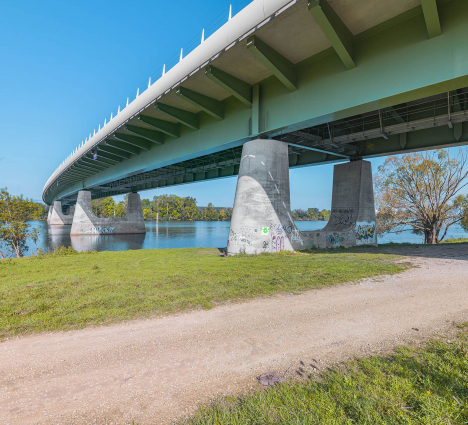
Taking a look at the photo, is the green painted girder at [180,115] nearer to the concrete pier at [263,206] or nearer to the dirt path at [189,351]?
the concrete pier at [263,206]

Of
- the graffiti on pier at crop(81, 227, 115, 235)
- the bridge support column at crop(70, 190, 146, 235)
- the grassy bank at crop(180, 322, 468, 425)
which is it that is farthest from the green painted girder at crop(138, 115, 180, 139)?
the graffiti on pier at crop(81, 227, 115, 235)

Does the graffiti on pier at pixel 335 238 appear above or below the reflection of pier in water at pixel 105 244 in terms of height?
above

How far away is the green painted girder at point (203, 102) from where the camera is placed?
52.4 feet

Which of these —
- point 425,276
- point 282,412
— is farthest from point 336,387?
point 425,276

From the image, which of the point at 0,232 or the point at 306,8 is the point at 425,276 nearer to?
the point at 306,8

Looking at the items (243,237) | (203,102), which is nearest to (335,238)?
(243,237)

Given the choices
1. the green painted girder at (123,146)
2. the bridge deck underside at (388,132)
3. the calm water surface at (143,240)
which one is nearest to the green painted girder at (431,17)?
the bridge deck underside at (388,132)

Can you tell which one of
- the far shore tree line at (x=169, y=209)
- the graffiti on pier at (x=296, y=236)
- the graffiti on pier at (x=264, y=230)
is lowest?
the graffiti on pier at (x=296, y=236)

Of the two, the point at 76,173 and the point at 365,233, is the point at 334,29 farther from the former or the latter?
the point at 76,173

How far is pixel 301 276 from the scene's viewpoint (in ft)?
29.8

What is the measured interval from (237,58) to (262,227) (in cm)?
913

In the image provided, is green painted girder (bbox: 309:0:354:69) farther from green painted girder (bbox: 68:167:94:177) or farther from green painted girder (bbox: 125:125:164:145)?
green painted girder (bbox: 68:167:94:177)

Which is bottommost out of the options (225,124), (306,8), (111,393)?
(111,393)

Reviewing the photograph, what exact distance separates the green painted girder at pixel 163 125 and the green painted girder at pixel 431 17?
675 inches
